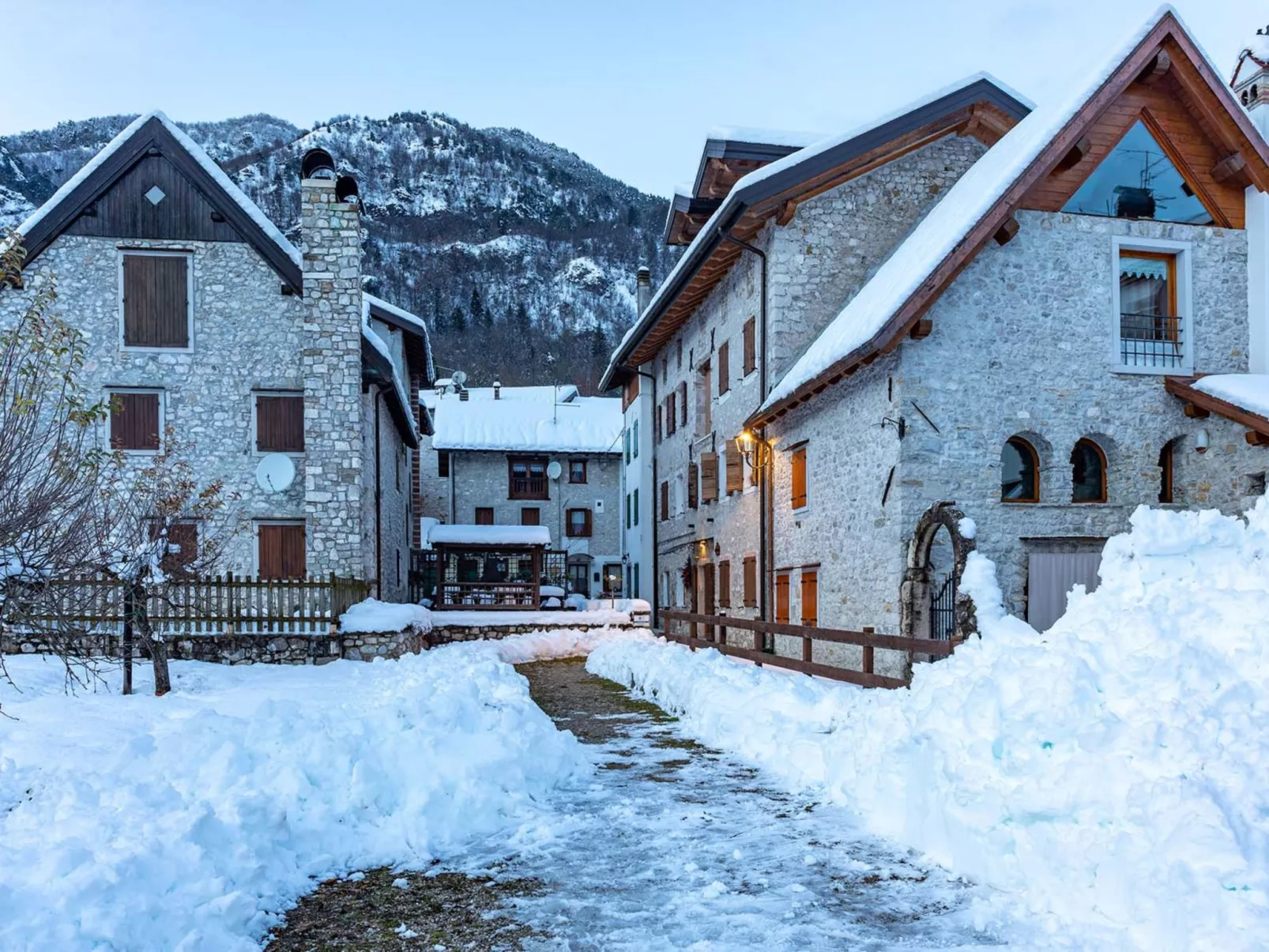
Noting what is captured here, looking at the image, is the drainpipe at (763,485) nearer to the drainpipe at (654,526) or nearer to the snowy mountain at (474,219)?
the drainpipe at (654,526)

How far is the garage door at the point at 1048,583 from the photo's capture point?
544 inches

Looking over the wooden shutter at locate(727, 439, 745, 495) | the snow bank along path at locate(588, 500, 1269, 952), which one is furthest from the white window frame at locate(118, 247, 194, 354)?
the snow bank along path at locate(588, 500, 1269, 952)

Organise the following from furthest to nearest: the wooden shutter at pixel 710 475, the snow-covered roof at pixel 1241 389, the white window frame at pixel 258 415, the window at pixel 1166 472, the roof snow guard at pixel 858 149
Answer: the wooden shutter at pixel 710 475
the white window frame at pixel 258 415
the roof snow guard at pixel 858 149
the window at pixel 1166 472
the snow-covered roof at pixel 1241 389

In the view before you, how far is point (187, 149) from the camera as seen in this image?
19.7 meters

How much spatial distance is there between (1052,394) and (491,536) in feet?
71.2

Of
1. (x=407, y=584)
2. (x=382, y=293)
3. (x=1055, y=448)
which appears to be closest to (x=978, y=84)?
(x=1055, y=448)

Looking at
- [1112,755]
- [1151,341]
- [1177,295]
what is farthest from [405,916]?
[1177,295]

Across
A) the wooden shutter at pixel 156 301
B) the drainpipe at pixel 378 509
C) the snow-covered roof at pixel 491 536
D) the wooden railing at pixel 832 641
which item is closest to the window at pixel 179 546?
the wooden shutter at pixel 156 301

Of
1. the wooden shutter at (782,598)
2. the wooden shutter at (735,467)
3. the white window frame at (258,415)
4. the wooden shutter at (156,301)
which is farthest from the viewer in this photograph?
the wooden shutter at (735,467)

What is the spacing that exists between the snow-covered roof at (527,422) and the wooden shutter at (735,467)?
23143 millimetres

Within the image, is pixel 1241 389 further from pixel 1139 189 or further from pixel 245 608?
pixel 245 608

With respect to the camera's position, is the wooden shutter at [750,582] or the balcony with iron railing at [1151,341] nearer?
the balcony with iron railing at [1151,341]

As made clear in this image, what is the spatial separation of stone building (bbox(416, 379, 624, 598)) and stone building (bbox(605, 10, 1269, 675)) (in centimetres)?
2755

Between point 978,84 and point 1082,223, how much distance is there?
4718mm
